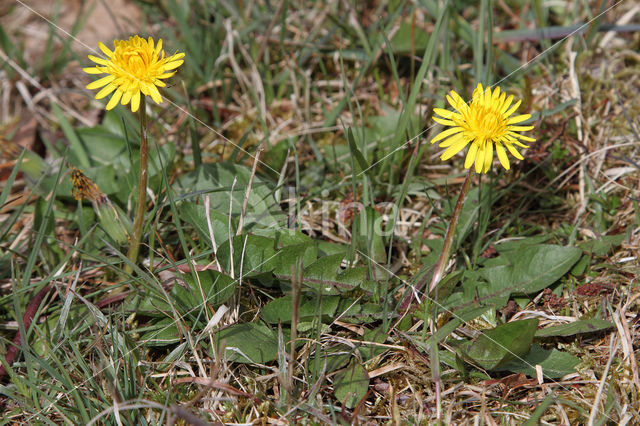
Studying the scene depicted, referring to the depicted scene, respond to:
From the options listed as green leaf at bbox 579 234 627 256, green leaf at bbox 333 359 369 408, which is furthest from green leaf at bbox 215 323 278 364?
green leaf at bbox 579 234 627 256

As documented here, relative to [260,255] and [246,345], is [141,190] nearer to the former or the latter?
[260,255]

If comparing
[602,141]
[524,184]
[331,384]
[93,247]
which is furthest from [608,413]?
[93,247]

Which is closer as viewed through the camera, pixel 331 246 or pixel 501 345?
pixel 501 345

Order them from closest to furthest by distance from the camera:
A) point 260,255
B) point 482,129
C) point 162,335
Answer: point 482,129, point 162,335, point 260,255

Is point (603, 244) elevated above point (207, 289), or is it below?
above

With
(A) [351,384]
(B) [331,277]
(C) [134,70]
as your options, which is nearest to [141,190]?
(C) [134,70]

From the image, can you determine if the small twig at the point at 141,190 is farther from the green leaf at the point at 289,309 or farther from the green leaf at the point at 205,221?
the green leaf at the point at 289,309

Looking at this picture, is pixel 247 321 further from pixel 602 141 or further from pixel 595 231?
pixel 602 141

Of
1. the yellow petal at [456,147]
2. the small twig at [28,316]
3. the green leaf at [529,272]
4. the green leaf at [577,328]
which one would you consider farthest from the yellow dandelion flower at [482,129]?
the small twig at [28,316]
